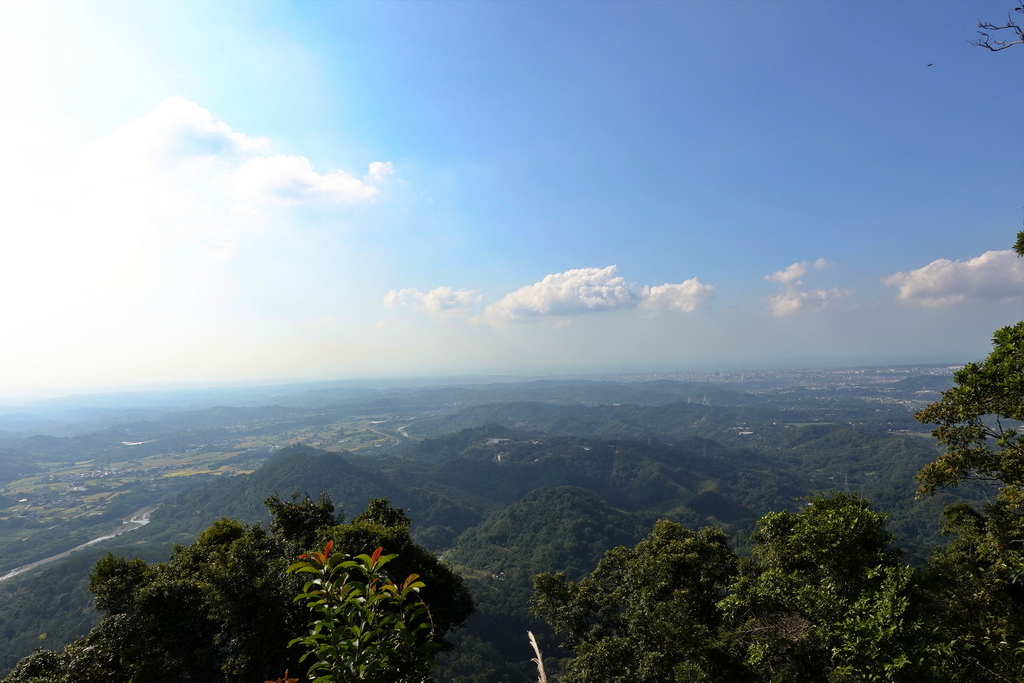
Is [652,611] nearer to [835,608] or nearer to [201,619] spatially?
[835,608]

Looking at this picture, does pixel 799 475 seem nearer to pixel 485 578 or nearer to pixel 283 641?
pixel 485 578

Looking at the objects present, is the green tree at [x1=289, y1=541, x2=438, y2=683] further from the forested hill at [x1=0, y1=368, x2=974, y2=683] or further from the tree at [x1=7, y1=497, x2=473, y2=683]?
the forested hill at [x1=0, y1=368, x2=974, y2=683]

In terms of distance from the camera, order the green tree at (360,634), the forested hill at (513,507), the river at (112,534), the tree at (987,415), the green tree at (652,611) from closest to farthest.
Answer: the green tree at (360,634) < the tree at (987,415) < the green tree at (652,611) < the forested hill at (513,507) < the river at (112,534)

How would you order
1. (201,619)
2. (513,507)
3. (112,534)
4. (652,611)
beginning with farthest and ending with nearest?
1. (513,507)
2. (112,534)
3. (652,611)
4. (201,619)

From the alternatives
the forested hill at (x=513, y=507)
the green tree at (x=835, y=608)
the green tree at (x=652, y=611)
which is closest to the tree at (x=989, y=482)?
the green tree at (x=835, y=608)

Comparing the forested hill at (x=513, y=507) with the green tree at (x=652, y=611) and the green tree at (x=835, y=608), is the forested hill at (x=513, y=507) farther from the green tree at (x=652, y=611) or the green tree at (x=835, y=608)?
the green tree at (x=835, y=608)

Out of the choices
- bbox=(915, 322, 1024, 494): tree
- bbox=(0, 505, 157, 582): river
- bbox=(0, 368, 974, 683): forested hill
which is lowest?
bbox=(0, 368, 974, 683): forested hill

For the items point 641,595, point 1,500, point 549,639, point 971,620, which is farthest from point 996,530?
point 1,500

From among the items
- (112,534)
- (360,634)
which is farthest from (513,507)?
(360,634)

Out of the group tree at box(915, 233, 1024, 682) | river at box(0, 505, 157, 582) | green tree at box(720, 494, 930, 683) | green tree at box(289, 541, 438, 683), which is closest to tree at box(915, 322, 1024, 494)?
tree at box(915, 233, 1024, 682)

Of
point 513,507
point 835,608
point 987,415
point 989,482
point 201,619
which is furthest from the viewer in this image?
→ point 513,507
